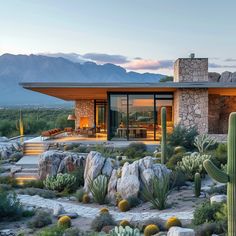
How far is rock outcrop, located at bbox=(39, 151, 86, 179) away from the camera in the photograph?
14617 mm

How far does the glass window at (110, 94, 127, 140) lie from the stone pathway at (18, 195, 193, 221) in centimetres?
885

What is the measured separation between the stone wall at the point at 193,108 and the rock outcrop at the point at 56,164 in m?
6.53

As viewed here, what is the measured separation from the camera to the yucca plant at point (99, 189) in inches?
451

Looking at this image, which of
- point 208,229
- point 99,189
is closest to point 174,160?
point 99,189

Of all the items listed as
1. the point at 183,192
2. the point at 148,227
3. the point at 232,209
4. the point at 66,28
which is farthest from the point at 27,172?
the point at 66,28

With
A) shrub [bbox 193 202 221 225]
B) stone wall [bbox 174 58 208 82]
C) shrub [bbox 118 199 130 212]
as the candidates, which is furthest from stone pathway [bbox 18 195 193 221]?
stone wall [bbox 174 58 208 82]

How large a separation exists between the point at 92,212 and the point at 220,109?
50.8 ft

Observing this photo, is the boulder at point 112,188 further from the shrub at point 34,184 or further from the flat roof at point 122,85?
the flat roof at point 122,85

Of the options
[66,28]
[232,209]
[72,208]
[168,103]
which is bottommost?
[72,208]

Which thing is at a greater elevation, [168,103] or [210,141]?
[168,103]

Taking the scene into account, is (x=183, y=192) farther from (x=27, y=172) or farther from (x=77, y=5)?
(x=77, y=5)

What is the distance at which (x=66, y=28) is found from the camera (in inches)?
1059

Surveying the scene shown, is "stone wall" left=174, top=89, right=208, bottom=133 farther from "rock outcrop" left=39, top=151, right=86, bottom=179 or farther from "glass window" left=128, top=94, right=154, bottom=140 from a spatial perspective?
"rock outcrop" left=39, top=151, right=86, bottom=179

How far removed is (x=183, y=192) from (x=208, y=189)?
2.66 feet
